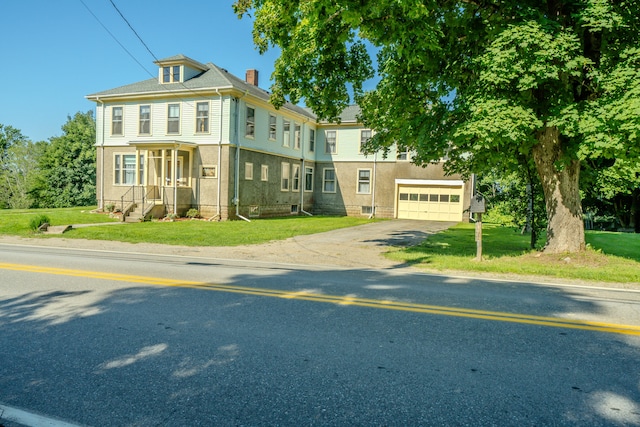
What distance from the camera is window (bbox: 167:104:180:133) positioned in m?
24.7

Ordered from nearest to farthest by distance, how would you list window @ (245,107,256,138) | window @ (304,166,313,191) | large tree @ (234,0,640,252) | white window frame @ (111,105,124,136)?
large tree @ (234,0,640,252), window @ (245,107,256,138), white window frame @ (111,105,124,136), window @ (304,166,313,191)

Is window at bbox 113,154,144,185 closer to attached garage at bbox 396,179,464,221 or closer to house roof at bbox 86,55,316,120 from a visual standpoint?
house roof at bbox 86,55,316,120

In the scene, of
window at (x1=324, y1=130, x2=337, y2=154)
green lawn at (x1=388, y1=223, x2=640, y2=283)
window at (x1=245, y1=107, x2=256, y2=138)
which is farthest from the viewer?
window at (x1=324, y1=130, x2=337, y2=154)

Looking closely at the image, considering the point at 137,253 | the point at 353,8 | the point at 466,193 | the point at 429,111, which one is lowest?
the point at 137,253

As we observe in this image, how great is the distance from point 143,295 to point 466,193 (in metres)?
26.6

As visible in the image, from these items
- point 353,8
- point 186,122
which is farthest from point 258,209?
point 353,8

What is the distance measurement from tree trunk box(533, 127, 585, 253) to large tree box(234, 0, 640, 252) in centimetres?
3

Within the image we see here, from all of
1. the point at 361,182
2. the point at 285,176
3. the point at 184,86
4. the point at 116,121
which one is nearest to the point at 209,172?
the point at 184,86

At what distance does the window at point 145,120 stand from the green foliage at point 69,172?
21887mm

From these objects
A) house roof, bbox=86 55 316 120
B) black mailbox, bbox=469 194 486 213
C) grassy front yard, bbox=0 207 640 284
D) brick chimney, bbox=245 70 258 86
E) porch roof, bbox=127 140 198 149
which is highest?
brick chimney, bbox=245 70 258 86

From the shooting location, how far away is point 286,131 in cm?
2914

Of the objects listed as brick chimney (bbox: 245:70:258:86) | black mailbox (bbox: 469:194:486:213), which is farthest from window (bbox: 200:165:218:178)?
black mailbox (bbox: 469:194:486:213)

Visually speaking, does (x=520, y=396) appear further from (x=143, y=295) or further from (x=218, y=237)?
(x=218, y=237)

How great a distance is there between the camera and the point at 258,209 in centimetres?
2644
